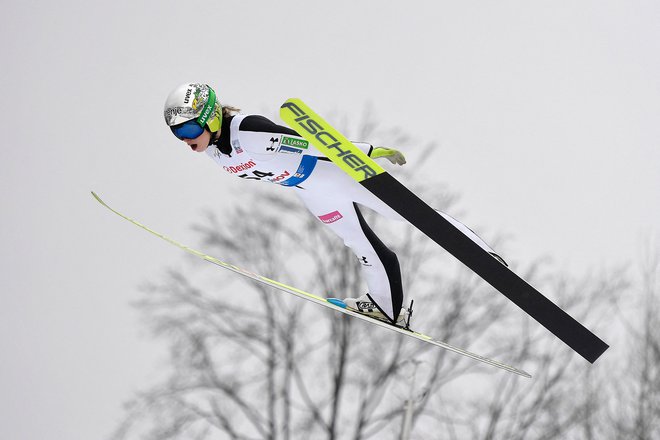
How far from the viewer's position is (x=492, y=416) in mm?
16047

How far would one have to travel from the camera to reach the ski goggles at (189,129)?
5.75 m

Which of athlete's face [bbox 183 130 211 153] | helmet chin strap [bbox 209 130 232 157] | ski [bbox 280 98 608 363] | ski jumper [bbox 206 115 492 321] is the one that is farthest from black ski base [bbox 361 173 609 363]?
athlete's face [bbox 183 130 211 153]

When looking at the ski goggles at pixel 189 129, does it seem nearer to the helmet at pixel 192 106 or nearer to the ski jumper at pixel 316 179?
the helmet at pixel 192 106

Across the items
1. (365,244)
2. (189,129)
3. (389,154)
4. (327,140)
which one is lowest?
(189,129)

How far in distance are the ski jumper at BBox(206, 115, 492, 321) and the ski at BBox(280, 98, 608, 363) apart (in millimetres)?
187

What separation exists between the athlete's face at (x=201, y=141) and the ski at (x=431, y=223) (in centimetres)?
49

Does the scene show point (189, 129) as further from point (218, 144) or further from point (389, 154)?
point (389, 154)

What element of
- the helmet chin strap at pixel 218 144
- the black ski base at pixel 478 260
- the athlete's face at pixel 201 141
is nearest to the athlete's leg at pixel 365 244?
the black ski base at pixel 478 260

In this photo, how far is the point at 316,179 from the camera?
6.15m

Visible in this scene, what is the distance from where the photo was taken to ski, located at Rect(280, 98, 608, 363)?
568 centimetres

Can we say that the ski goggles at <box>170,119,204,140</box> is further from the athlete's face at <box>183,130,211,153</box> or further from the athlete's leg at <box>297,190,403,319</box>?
the athlete's leg at <box>297,190,403,319</box>

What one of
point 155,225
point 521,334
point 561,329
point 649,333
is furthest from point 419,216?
point 155,225

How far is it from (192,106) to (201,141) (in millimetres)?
226

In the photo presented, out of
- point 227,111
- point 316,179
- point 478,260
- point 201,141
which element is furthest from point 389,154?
point 201,141
